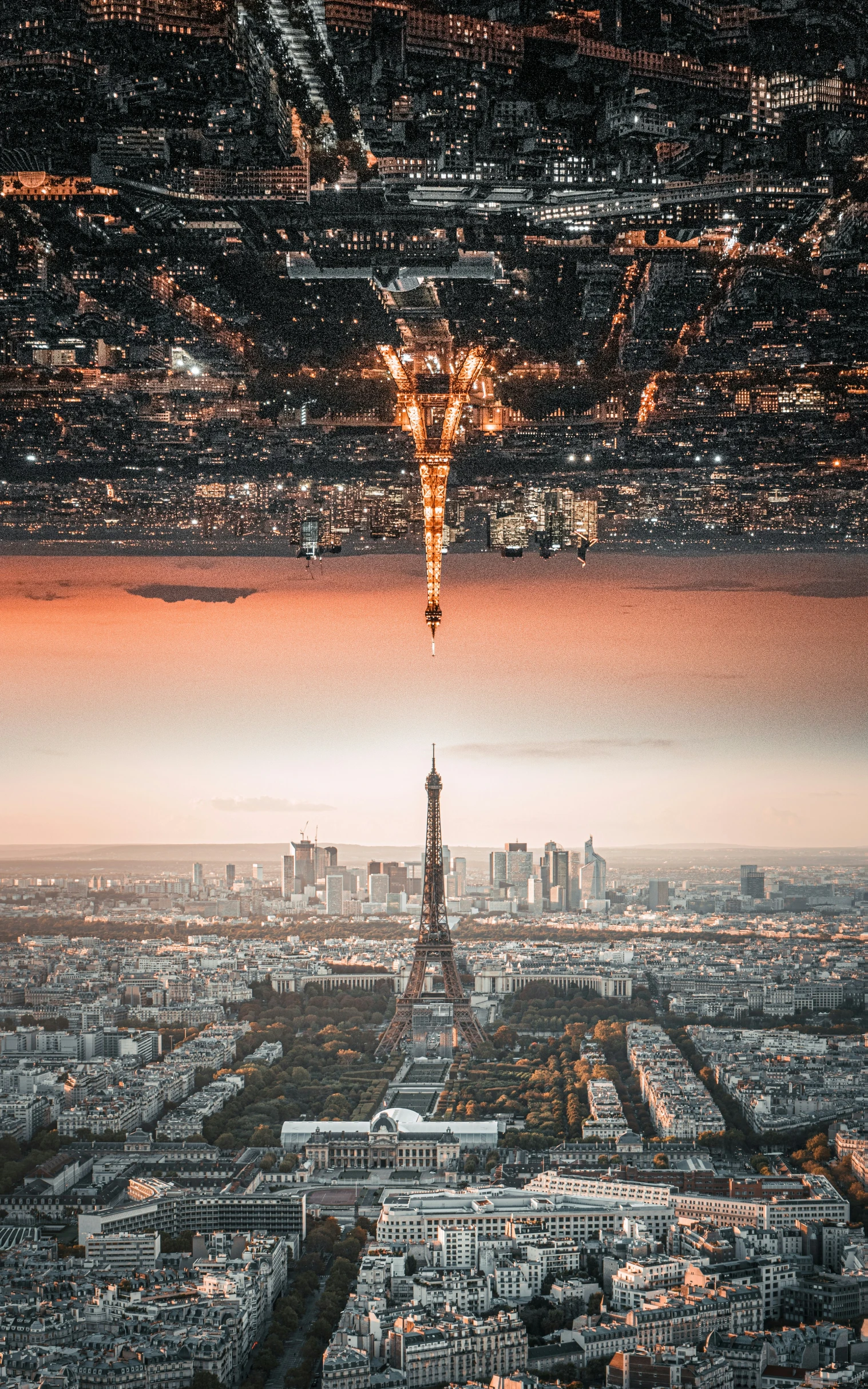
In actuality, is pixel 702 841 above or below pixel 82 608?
below

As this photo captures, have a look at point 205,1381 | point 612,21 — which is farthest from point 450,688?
point 612,21

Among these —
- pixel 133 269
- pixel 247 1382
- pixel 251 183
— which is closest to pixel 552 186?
pixel 251 183

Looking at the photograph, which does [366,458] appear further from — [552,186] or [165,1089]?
[165,1089]

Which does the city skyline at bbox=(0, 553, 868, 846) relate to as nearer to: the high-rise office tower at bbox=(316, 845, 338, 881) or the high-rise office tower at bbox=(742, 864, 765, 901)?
the high-rise office tower at bbox=(742, 864, 765, 901)

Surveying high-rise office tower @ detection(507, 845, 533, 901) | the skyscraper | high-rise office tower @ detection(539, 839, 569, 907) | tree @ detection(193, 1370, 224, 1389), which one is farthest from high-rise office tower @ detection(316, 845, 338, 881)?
tree @ detection(193, 1370, 224, 1389)

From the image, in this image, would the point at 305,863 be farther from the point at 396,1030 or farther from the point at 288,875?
the point at 396,1030
